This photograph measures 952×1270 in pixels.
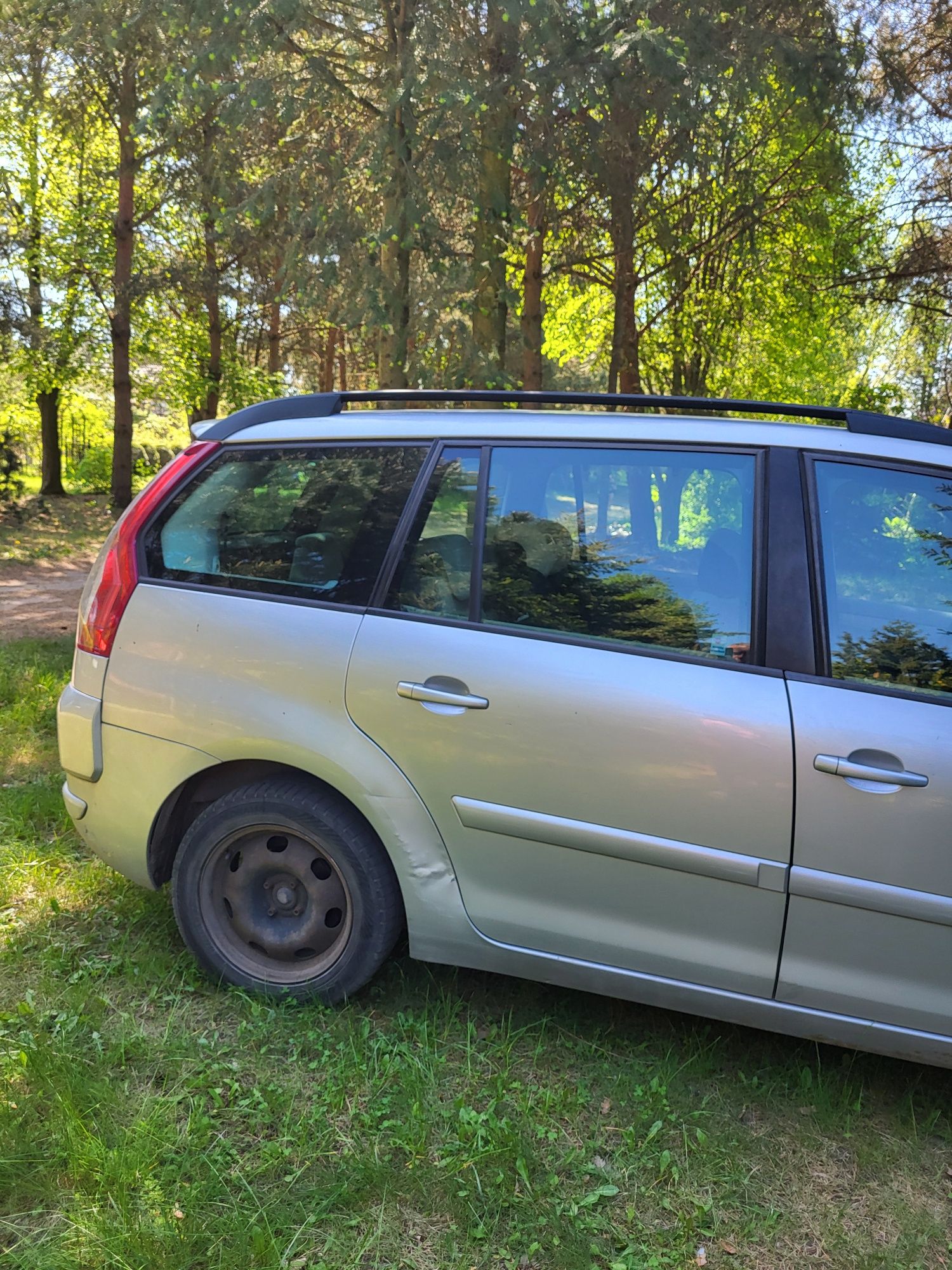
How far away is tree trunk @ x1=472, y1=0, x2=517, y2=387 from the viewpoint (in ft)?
24.0

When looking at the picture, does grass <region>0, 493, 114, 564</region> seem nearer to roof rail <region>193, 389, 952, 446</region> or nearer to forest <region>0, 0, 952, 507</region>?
forest <region>0, 0, 952, 507</region>

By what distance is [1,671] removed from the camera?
6.45 m

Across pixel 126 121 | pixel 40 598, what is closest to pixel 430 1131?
pixel 40 598

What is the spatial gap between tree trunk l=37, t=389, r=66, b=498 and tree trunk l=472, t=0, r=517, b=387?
48.8 ft

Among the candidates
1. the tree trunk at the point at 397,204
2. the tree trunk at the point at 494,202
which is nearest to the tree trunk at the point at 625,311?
the tree trunk at the point at 494,202

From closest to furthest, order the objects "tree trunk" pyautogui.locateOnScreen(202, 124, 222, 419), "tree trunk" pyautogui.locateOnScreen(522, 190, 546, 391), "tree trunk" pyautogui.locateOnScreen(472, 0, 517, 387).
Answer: "tree trunk" pyautogui.locateOnScreen(472, 0, 517, 387) < "tree trunk" pyautogui.locateOnScreen(522, 190, 546, 391) < "tree trunk" pyautogui.locateOnScreen(202, 124, 222, 419)

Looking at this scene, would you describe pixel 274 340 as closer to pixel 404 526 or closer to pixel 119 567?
pixel 119 567

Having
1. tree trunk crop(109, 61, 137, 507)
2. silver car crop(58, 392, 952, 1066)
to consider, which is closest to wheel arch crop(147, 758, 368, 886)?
silver car crop(58, 392, 952, 1066)

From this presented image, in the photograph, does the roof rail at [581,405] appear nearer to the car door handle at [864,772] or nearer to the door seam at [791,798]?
the door seam at [791,798]

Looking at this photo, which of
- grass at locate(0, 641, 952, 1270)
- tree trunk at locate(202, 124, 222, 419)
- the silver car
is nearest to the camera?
grass at locate(0, 641, 952, 1270)

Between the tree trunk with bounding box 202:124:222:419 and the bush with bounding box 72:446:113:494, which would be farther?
the bush with bounding box 72:446:113:494

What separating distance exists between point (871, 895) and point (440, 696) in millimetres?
1218

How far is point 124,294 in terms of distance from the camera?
16.9 m

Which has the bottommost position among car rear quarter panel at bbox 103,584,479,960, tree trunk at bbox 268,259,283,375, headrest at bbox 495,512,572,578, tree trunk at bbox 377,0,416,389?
car rear quarter panel at bbox 103,584,479,960
